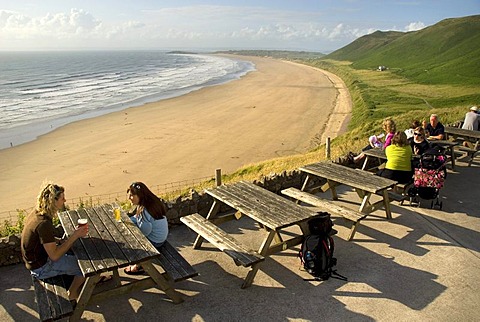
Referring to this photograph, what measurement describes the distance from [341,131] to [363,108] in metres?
6.40

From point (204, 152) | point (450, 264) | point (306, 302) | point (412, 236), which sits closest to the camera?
point (306, 302)

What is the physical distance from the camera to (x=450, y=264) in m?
5.56

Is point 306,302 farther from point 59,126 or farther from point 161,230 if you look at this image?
point 59,126

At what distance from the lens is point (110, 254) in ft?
13.7

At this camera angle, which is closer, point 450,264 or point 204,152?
point 450,264

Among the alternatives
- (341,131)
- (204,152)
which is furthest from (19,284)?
(341,131)

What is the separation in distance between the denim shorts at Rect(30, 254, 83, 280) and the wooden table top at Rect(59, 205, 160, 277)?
0.53ft

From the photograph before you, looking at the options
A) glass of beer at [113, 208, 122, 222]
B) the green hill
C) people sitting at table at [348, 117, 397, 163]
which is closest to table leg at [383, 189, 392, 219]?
people sitting at table at [348, 117, 397, 163]

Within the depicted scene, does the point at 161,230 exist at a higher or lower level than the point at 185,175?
higher

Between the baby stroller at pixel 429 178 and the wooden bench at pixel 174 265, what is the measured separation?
190 inches

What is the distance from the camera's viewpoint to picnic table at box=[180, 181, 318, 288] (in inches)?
196

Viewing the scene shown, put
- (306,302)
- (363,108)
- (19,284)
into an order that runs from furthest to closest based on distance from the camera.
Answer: (363,108)
(19,284)
(306,302)

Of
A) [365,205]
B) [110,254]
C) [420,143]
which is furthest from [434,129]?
[110,254]

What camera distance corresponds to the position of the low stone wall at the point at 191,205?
5480 mm
